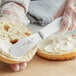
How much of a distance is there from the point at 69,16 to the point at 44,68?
22cm

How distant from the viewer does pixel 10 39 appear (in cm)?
82

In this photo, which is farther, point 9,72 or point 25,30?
point 25,30

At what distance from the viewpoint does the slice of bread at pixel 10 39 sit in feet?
2.37

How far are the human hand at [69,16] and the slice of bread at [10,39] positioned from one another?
142 mm

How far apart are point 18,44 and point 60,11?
9.1 inches

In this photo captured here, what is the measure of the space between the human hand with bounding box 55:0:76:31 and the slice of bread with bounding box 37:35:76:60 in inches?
2.3

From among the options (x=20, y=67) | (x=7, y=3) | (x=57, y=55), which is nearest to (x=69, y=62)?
(x=57, y=55)

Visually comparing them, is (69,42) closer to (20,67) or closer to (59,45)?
(59,45)

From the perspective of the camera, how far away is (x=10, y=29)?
87cm

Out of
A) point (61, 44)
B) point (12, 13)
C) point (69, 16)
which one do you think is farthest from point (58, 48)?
point (12, 13)

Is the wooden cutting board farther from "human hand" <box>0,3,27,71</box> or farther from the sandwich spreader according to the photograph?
"human hand" <box>0,3,27,71</box>

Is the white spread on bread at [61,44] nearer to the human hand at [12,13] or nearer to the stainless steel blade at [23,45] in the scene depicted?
the stainless steel blade at [23,45]

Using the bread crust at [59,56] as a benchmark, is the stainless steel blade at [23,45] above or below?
above

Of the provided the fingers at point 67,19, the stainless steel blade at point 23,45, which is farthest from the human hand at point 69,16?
the stainless steel blade at point 23,45
